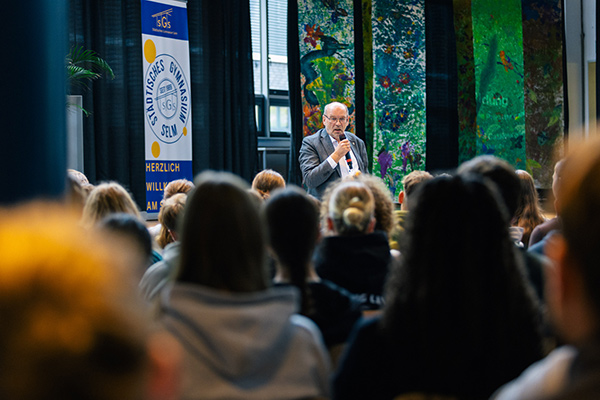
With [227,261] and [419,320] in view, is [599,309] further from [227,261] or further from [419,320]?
[227,261]

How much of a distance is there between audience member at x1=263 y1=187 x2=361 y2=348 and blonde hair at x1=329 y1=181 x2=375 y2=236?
378 millimetres

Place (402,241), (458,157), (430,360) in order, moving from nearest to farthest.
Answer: (430,360)
(402,241)
(458,157)

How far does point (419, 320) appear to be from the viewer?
1165 millimetres

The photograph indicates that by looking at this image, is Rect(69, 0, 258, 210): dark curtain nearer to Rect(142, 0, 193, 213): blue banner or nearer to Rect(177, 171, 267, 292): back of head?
Rect(142, 0, 193, 213): blue banner

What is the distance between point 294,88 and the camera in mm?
7004

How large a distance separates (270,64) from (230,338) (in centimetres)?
677

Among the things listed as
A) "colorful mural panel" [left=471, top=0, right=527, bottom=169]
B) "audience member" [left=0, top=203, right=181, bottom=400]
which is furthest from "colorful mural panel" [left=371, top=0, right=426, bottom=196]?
"audience member" [left=0, top=203, right=181, bottom=400]

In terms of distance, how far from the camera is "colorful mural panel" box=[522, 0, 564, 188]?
838cm

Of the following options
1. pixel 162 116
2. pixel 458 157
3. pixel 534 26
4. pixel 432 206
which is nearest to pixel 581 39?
pixel 534 26

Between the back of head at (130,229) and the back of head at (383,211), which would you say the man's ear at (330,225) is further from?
the back of head at (130,229)

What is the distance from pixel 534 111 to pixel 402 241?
7.81 meters

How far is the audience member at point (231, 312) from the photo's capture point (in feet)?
3.91

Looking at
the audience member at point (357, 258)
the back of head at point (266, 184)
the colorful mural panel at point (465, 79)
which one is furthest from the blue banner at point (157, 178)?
the audience member at point (357, 258)

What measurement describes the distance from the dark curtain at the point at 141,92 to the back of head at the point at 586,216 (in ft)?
19.1
